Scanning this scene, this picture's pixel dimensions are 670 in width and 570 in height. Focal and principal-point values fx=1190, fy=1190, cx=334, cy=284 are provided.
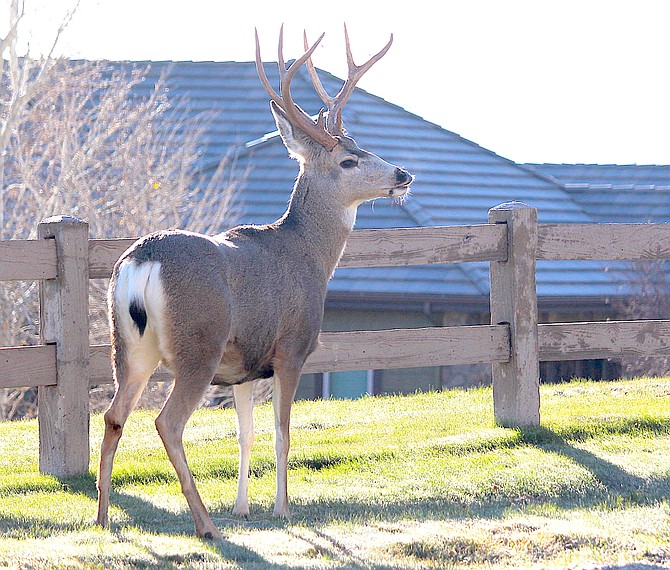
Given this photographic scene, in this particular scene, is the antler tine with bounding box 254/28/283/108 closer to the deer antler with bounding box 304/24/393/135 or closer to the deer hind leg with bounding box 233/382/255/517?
the deer antler with bounding box 304/24/393/135

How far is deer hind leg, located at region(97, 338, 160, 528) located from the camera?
6.22m

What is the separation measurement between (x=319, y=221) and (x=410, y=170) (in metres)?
11.3

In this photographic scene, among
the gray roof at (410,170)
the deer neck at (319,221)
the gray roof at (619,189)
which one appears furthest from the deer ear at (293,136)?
the gray roof at (619,189)

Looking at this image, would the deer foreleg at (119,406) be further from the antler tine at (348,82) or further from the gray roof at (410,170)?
the gray roof at (410,170)

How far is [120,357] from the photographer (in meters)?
6.21

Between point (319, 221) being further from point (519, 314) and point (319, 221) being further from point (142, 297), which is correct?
point (519, 314)

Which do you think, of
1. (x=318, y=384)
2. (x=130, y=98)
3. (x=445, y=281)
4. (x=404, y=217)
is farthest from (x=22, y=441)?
(x=130, y=98)

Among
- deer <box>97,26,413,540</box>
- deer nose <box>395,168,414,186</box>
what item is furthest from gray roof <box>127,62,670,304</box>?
deer <box>97,26,413,540</box>

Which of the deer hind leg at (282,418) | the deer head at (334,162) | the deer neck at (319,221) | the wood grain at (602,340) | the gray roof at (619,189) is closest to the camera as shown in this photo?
the deer hind leg at (282,418)

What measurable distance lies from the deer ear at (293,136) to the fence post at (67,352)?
1.44 metres

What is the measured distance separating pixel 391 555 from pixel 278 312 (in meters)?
1.58

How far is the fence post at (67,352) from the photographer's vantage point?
25.0 ft

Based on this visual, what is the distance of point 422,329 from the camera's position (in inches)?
348

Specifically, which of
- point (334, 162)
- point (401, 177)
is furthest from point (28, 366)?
point (401, 177)
